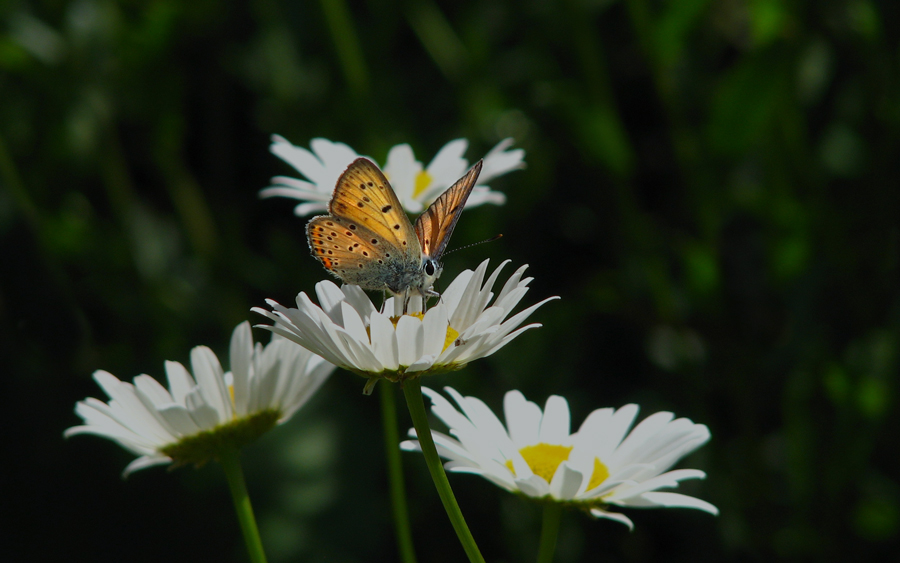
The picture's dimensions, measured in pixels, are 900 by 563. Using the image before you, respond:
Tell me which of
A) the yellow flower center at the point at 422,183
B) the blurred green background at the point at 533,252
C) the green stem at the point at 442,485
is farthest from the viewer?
the blurred green background at the point at 533,252

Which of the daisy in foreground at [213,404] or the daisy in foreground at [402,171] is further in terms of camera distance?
the daisy in foreground at [402,171]

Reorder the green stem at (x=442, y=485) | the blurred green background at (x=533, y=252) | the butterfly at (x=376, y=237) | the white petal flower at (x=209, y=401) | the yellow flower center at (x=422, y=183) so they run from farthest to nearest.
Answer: the blurred green background at (x=533, y=252), the yellow flower center at (x=422, y=183), the butterfly at (x=376, y=237), the white petal flower at (x=209, y=401), the green stem at (x=442, y=485)

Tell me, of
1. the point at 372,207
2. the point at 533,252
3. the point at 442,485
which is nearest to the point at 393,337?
the point at 442,485

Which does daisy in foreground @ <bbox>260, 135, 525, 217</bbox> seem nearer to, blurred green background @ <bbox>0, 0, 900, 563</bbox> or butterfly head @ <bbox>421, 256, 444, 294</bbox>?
butterfly head @ <bbox>421, 256, 444, 294</bbox>

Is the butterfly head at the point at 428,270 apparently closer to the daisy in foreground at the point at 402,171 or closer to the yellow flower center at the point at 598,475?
the daisy in foreground at the point at 402,171

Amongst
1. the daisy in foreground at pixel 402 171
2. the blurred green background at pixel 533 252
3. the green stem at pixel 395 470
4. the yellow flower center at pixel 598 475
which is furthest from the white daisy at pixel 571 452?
the blurred green background at pixel 533 252

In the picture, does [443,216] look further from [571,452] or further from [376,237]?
[571,452]

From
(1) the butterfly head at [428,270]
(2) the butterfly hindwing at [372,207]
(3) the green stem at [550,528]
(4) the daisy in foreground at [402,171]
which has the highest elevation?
(4) the daisy in foreground at [402,171]
